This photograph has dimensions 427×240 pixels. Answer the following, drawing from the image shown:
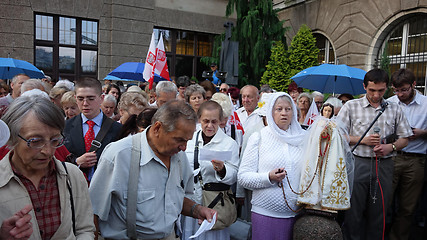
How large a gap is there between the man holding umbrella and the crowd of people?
1cm

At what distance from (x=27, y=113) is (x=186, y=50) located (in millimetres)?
15003

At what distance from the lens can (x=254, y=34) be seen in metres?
14.1

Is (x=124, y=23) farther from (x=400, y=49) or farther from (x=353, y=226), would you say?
(x=353, y=226)

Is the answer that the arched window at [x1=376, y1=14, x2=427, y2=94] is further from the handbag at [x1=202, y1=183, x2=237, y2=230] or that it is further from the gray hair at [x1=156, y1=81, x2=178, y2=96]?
the handbag at [x1=202, y1=183, x2=237, y2=230]

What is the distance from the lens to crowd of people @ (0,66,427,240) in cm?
181

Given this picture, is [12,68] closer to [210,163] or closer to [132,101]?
[132,101]

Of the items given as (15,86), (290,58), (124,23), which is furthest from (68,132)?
(124,23)

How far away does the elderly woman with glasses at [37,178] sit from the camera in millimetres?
1711

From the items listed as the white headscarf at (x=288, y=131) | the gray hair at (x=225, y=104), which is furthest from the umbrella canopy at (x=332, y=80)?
the white headscarf at (x=288, y=131)

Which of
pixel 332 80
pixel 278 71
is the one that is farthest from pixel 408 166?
pixel 278 71

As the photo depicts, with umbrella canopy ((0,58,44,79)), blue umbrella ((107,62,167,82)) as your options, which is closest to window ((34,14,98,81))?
umbrella canopy ((0,58,44,79))

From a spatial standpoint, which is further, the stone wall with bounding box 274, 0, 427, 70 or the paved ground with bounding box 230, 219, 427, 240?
the stone wall with bounding box 274, 0, 427, 70

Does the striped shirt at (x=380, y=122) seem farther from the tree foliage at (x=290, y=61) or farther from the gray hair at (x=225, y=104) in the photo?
the tree foliage at (x=290, y=61)

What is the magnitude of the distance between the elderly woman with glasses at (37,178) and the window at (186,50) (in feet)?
47.2
